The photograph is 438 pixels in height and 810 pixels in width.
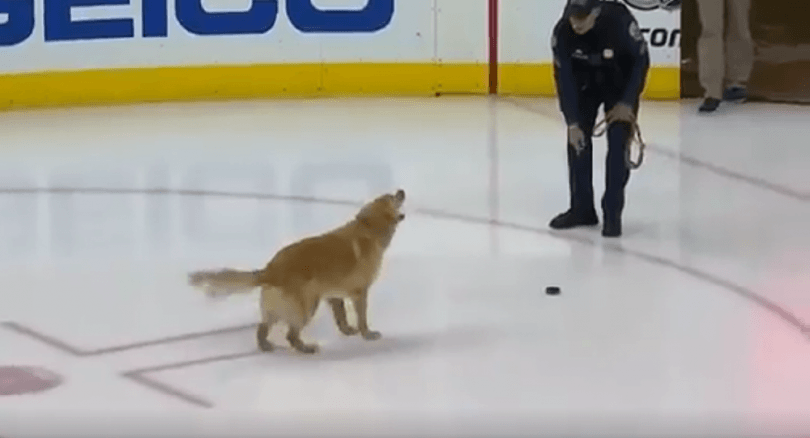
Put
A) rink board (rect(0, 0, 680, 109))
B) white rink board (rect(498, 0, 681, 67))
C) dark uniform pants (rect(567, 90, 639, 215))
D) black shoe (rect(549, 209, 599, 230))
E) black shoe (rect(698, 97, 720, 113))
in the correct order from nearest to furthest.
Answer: dark uniform pants (rect(567, 90, 639, 215)) < black shoe (rect(549, 209, 599, 230)) < black shoe (rect(698, 97, 720, 113)) < rink board (rect(0, 0, 680, 109)) < white rink board (rect(498, 0, 681, 67))

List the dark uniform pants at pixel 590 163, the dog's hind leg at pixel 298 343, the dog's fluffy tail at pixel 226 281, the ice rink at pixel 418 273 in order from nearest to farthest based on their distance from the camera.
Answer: the ice rink at pixel 418 273 → the dog's fluffy tail at pixel 226 281 → the dog's hind leg at pixel 298 343 → the dark uniform pants at pixel 590 163

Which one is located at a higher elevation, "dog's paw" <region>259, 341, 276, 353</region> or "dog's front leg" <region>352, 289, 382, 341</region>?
"dog's front leg" <region>352, 289, 382, 341</region>

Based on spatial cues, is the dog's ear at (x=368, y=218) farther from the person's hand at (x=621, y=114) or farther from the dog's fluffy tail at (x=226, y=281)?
the person's hand at (x=621, y=114)

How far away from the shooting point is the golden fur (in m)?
5.18

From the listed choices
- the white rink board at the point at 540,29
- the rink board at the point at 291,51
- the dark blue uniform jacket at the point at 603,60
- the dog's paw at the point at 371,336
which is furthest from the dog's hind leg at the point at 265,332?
the white rink board at the point at 540,29

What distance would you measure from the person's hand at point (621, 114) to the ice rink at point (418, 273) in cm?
46

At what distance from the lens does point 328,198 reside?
791 centimetres

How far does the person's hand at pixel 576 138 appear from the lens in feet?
23.4

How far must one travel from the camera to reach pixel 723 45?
10.3 meters

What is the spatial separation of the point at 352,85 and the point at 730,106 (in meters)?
2.15

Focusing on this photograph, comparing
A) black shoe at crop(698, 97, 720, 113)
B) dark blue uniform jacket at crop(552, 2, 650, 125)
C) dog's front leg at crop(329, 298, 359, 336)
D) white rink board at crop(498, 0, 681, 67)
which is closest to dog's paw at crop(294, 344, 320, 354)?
dog's front leg at crop(329, 298, 359, 336)

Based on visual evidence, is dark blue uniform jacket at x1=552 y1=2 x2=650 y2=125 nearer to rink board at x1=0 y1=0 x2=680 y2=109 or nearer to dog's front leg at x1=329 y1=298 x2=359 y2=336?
dog's front leg at x1=329 y1=298 x2=359 y2=336

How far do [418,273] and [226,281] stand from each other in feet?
4.95

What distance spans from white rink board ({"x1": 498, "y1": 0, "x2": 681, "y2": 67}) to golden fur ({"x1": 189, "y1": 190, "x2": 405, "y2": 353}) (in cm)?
539
